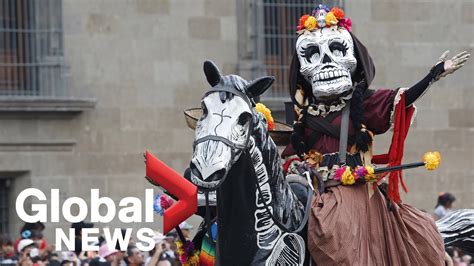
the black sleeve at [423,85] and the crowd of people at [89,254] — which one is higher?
the black sleeve at [423,85]

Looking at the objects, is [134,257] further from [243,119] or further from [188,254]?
[243,119]

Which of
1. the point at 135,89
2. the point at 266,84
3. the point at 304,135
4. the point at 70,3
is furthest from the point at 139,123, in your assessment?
the point at 266,84

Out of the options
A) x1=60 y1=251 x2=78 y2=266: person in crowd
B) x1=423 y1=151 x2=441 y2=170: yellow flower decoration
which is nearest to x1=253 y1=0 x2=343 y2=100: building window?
x1=60 y1=251 x2=78 y2=266: person in crowd

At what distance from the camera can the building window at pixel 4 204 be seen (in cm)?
2153

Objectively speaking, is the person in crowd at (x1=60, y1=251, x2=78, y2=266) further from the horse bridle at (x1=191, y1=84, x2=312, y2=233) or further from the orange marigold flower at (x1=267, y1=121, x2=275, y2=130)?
the horse bridle at (x1=191, y1=84, x2=312, y2=233)

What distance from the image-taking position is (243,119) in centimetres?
1059

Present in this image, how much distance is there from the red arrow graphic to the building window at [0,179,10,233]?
1031 centimetres

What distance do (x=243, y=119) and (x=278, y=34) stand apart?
1267 centimetres

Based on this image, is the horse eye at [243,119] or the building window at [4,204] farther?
the building window at [4,204]

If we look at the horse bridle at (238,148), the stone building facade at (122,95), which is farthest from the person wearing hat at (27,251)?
the horse bridle at (238,148)

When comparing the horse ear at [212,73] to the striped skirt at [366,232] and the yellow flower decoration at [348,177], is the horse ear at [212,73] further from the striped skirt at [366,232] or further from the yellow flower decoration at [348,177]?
the yellow flower decoration at [348,177]

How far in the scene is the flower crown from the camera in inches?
488

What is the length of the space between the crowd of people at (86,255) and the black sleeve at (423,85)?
15.1 ft

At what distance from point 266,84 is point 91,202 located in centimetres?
1056
